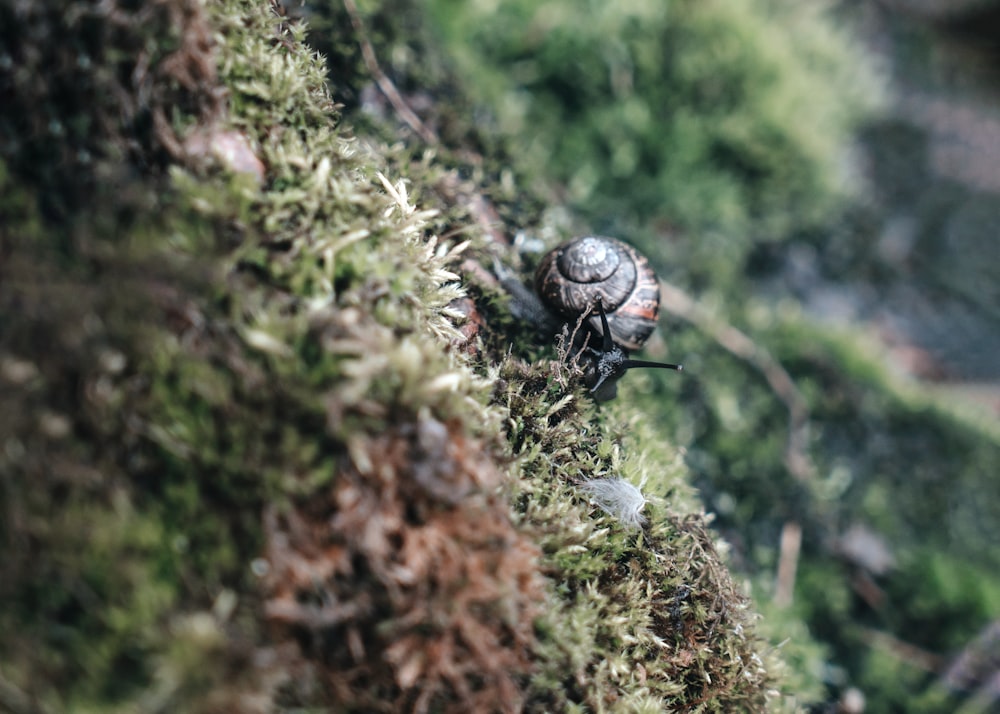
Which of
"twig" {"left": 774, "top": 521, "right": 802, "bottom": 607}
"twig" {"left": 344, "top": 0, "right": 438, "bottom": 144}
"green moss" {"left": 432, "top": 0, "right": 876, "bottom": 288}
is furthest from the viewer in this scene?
"green moss" {"left": 432, "top": 0, "right": 876, "bottom": 288}

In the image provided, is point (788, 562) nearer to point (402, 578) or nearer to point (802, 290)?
point (802, 290)

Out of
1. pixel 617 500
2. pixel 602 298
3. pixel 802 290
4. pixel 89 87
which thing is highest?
pixel 89 87

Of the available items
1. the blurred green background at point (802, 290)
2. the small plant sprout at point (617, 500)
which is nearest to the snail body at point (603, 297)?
the blurred green background at point (802, 290)

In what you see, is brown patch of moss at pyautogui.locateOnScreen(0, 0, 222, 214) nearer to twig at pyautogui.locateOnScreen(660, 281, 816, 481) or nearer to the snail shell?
the snail shell

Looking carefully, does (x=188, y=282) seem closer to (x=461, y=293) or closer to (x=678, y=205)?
(x=461, y=293)

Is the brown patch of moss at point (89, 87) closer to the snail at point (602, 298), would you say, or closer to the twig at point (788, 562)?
the snail at point (602, 298)

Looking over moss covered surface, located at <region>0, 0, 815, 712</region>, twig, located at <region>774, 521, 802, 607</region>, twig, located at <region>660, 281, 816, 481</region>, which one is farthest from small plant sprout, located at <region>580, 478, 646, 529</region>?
twig, located at <region>660, 281, 816, 481</region>

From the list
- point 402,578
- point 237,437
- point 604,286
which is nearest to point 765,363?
point 604,286
